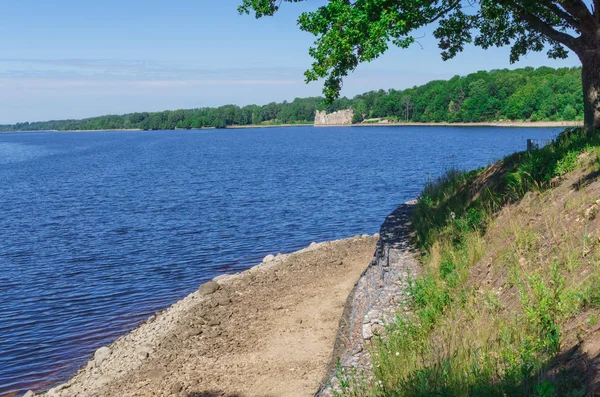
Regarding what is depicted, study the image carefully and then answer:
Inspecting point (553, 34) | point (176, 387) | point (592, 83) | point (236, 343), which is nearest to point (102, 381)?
point (176, 387)

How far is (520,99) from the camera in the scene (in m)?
162

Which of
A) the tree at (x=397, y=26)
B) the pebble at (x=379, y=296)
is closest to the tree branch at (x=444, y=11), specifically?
the tree at (x=397, y=26)

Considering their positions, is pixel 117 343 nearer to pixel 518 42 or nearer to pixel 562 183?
pixel 562 183

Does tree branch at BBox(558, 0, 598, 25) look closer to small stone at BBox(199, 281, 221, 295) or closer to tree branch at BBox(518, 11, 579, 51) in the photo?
tree branch at BBox(518, 11, 579, 51)

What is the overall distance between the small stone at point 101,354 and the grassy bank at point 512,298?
29.9 ft

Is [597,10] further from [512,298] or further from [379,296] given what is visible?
[512,298]

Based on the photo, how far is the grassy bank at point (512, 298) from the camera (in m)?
6.20

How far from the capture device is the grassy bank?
6203mm

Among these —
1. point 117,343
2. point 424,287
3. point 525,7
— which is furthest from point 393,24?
point 117,343

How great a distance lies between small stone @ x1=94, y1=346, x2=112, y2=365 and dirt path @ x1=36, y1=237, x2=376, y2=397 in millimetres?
31

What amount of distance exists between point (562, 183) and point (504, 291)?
5.44 m

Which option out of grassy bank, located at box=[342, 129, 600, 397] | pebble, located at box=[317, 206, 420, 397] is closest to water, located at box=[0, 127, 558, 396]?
Result: pebble, located at box=[317, 206, 420, 397]

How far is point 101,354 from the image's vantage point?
50.8 ft

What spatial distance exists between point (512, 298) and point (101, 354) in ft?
38.2
